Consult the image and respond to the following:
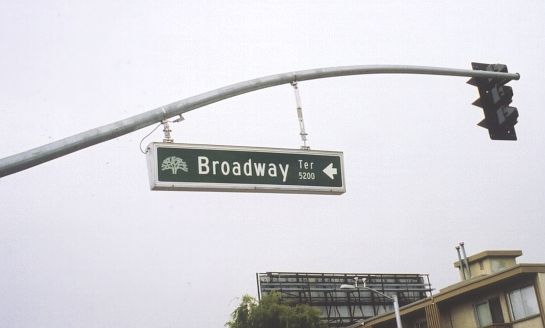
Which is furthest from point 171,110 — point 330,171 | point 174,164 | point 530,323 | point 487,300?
point 487,300

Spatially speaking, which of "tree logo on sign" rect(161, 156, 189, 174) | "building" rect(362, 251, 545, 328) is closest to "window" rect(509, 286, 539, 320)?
"building" rect(362, 251, 545, 328)

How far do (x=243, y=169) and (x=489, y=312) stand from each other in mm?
26222

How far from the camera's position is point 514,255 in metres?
34.5

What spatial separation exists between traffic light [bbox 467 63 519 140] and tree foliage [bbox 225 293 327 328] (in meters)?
29.3

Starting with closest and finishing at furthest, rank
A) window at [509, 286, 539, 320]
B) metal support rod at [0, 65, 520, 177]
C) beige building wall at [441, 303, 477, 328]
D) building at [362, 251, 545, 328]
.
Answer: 1. metal support rod at [0, 65, 520, 177]
2. building at [362, 251, 545, 328]
3. window at [509, 286, 539, 320]
4. beige building wall at [441, 303, 477, 328]

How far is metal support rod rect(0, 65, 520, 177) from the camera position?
5.92 metres

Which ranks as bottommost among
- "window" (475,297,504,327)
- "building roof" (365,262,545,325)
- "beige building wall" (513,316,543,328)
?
"beige building wall" (513,316,543,328)

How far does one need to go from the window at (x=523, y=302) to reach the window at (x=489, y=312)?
988 millimetres

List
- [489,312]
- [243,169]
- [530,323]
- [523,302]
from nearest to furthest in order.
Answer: [243,169], [530,323], [523,302], [489,312]

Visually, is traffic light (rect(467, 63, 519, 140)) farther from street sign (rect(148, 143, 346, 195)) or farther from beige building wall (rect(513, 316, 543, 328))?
beige building wall (rect(513, 316, 543, 328))

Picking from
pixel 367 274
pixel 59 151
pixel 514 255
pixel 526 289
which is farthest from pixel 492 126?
pixel 367 274

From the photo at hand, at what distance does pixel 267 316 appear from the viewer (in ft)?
123

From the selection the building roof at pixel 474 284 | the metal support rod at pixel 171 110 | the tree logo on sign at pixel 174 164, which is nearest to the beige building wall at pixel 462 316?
the building roof at pixel 474 284

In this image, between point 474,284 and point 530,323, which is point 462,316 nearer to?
point 474,284
